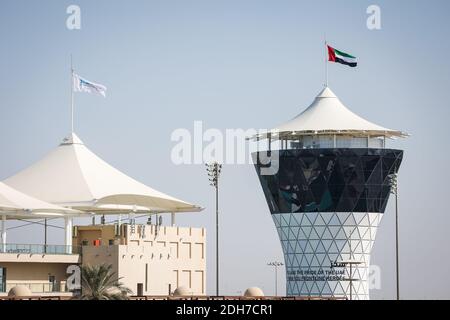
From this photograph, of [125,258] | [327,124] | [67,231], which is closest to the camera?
[125,258]

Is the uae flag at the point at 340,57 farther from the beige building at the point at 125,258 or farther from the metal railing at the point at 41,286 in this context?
the metal railing at the point at 41,286

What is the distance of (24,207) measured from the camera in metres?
101

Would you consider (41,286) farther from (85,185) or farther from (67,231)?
(85,185)

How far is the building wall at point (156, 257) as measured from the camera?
340ft

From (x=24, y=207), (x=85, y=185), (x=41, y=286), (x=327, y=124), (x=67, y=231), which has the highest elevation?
(x=327, y=124)

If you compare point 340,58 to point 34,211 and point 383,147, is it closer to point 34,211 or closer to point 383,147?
point 383,147

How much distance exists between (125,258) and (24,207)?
914 cm

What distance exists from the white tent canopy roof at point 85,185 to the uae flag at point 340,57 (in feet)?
104

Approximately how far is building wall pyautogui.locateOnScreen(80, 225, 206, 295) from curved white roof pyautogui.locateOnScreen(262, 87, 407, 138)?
166ft

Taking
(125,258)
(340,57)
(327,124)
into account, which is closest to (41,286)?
(125,258)

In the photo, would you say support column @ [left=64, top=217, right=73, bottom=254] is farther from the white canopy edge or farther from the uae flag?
the white canopy edge

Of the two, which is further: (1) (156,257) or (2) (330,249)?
(2) (330,249)

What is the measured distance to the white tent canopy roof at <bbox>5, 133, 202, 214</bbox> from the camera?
4342 inches
